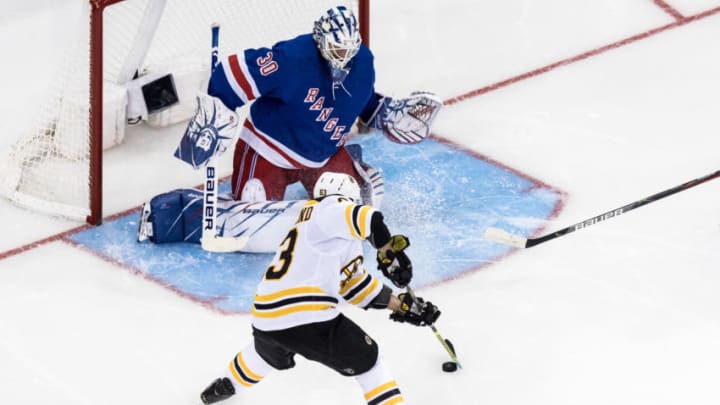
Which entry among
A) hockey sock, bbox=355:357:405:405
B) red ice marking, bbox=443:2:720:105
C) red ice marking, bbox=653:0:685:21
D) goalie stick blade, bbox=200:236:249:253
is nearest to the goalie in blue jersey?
goalie stick blade, bbox=200:236:249:253

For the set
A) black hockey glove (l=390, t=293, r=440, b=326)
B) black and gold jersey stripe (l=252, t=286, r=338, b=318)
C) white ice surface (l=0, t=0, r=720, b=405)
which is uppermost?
black and gold jersey stripe (l=252, t=286, r=338, b=318)

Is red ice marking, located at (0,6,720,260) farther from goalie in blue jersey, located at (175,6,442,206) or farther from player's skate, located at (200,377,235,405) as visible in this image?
player's skate, located at (200,377,235,405)

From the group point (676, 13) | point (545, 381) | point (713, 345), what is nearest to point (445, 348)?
point (545, 381)

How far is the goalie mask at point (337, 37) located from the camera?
5.84 meters

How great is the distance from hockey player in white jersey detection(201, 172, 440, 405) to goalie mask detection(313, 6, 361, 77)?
92cm

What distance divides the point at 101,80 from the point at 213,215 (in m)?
0.63

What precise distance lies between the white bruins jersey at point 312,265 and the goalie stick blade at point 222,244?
1.01 meters

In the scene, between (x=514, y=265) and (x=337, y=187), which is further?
(x=514, y=265)

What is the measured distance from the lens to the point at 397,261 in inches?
196

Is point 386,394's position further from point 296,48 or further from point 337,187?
point 296,48

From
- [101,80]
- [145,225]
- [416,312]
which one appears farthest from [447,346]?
[101,80]

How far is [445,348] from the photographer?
18.0 ft

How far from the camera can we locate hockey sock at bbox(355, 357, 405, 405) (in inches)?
196

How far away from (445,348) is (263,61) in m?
1.20
